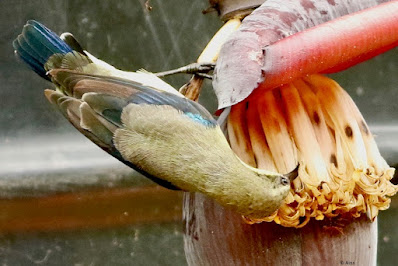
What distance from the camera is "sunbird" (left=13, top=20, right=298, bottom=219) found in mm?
1224

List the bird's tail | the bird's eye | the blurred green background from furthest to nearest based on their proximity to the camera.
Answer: the blurred green background
the bird's tail
the bird's eye

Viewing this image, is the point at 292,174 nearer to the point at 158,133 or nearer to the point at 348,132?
the point at 348,132

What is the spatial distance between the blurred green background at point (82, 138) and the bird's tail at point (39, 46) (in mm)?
818

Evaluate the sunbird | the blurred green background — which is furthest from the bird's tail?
the blurred green background

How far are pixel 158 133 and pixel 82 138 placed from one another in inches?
42.4

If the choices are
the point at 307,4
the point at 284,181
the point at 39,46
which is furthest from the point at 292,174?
the point at 39,46

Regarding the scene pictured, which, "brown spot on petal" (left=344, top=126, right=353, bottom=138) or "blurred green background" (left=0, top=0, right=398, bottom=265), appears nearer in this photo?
"brown spot on petal" (left=344, top=126, right=353, bottom=138)

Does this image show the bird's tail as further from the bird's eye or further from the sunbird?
the bird's eye

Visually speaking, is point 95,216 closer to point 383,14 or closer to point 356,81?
point 356,81

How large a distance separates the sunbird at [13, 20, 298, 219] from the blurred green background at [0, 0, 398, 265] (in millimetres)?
930

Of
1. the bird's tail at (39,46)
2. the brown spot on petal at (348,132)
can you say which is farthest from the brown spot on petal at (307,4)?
the bird's tail at (39,46)

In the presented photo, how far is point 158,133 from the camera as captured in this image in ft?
4.33

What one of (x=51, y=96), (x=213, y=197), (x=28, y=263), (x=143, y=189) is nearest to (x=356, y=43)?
(x=213, y=197)

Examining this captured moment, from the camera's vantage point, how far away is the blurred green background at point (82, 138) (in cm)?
230
